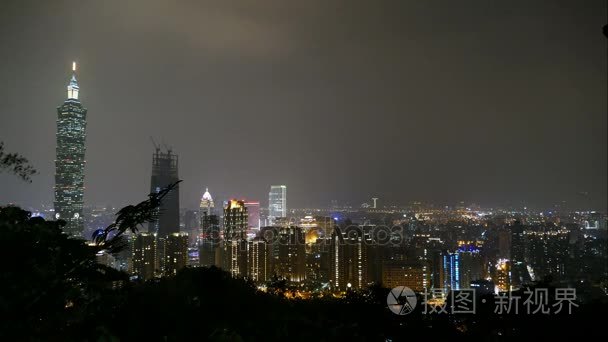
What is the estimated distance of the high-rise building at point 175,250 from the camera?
59.4 feet

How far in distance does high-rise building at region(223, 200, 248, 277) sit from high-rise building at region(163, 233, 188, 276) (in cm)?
163

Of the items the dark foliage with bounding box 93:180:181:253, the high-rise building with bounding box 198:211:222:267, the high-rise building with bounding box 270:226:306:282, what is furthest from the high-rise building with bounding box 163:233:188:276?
the dark foliage with bounding box 93:180:181:253

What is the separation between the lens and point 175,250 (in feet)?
61.6

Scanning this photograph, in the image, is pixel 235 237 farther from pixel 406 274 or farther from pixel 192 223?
pixel 406 274

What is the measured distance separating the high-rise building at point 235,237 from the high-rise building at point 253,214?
1.47 meters

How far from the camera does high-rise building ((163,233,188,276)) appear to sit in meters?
18.1

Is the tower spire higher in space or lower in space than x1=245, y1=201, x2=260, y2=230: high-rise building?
higher

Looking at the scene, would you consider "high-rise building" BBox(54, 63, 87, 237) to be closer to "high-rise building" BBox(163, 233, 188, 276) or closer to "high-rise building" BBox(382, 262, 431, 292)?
"high-rise building" BBox(163, 233, 188, 276)

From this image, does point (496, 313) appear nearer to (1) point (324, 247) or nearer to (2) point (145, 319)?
(2) point (145, 319)

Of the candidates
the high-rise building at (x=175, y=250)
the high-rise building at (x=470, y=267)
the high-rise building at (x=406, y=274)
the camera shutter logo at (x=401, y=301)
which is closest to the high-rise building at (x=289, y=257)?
the high-rise building at (x=406, y=274)

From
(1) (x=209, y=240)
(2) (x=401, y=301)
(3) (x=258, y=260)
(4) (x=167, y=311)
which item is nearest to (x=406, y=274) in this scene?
(3) (x=258, y=260)

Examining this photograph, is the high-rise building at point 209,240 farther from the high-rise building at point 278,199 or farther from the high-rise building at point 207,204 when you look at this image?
the high-rise building at point 278,199

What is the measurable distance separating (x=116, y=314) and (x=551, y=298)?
396 centimetres

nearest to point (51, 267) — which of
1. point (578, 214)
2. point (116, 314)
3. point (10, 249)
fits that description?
point (10, 249)
